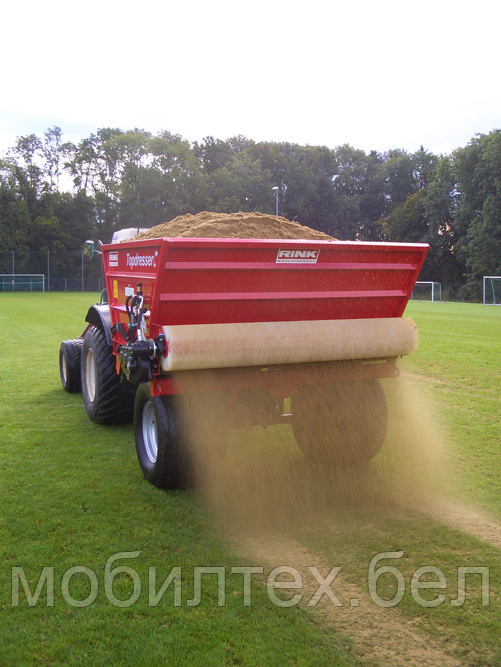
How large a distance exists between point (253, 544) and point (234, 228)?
2411 millimetres

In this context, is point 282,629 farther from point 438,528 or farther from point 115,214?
point 115,214

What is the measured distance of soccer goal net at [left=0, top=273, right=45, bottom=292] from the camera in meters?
45.8


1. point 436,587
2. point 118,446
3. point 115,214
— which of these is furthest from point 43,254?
point 436,587

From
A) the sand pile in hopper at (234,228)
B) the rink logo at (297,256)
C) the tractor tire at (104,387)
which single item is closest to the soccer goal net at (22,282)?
the tractor tire at (104,387)

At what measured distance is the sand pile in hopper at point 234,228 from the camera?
4672mm

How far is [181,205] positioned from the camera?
164 ft

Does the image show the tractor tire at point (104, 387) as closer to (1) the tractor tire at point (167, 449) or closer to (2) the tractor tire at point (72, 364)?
(2) the tractor tire at point (72, 364)

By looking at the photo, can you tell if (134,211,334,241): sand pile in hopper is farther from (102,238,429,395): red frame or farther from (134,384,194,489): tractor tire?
(134,384,194,489): tractor tire

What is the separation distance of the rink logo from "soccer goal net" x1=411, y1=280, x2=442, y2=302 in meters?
38.9

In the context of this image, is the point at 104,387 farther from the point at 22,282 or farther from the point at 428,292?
the point at 22,282

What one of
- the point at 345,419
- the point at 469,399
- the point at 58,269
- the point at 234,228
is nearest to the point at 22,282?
the point at 58,269

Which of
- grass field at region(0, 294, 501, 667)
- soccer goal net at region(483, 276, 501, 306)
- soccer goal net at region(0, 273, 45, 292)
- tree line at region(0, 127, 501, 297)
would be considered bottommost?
grass field at region(0, 294, 501, 667)

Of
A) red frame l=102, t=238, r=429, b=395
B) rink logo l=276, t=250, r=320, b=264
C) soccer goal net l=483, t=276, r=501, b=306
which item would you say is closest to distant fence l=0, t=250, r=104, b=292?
soccer goal net l=483, t=276, r=501, b=306

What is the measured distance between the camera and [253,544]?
3588mm
